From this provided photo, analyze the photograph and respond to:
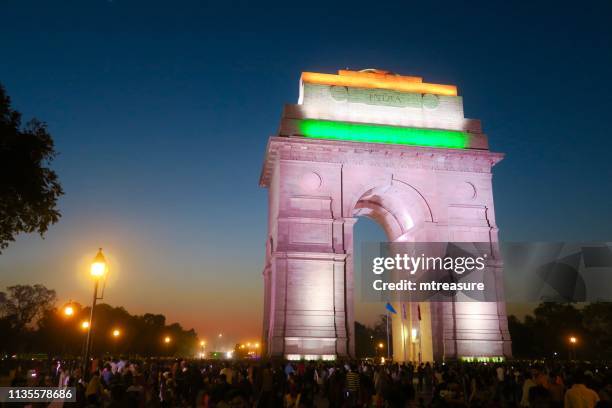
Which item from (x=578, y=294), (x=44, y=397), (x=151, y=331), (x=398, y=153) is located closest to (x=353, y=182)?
(x=398, y=153)

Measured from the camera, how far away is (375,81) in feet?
116

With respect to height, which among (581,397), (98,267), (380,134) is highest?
(380,134)

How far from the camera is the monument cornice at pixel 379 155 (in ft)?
104

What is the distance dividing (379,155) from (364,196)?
295cm

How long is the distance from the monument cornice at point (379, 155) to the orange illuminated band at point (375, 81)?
5045mm

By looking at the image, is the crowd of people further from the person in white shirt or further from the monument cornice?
the monument cornice

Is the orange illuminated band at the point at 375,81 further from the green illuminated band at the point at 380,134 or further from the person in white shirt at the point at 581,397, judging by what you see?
Result: the person in white shirt at the point at 581,397

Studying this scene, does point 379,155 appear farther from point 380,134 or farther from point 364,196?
point 364,196

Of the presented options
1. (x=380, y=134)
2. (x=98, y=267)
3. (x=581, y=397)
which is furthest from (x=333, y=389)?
(x=380, y=134)

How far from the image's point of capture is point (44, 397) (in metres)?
11.9

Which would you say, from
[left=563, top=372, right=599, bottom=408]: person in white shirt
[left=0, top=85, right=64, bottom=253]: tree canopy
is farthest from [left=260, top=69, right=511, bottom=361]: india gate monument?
[left=563, top=372, right=599, bottom=408]: person in white shirt

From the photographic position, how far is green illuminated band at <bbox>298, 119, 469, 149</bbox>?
108 feet

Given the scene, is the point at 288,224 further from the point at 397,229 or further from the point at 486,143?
the point at 486,143

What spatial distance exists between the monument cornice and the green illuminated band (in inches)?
30.3
